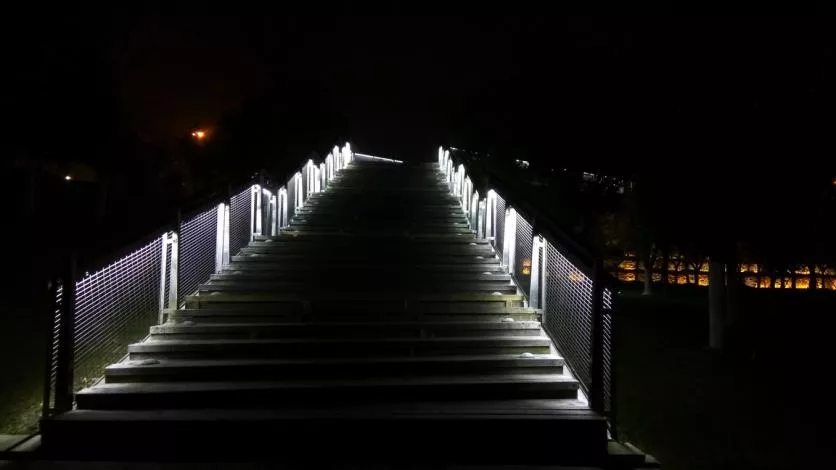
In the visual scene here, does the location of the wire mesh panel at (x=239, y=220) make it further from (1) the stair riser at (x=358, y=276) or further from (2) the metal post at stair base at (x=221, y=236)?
(1) the stair riser at (x=358, y=276)

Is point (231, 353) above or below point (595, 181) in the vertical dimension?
below

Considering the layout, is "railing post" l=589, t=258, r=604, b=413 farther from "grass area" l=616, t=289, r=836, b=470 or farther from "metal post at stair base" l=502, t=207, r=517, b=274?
"metal post at stair base" l=502, t=207, r=517, b=274

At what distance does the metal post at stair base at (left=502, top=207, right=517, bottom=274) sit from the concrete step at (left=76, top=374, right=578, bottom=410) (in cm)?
284

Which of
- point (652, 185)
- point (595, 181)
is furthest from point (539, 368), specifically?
point (595, 181)

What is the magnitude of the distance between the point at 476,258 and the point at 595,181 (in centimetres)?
1050

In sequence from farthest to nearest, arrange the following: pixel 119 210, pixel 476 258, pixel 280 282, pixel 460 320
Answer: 1. pixel 119 210
2. pixel 476 258
3. pixel 280 282
4. pixel 460 320

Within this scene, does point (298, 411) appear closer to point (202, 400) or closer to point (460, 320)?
point (202, 400)

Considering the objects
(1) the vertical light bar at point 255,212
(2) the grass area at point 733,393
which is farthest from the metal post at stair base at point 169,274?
(2) the grass area at point 733,393

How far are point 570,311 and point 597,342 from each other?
0.80 meters

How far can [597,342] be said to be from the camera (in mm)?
5441

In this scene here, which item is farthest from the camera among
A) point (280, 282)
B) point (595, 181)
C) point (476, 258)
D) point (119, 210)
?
point (119, 210)

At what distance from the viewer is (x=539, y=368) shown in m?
6.08

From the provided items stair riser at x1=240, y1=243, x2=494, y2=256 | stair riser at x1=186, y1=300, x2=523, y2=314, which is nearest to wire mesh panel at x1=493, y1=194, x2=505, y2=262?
stair riser at x1=240, y1=243, x2=494, y2=256

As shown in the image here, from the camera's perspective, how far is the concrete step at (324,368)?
231 inches
